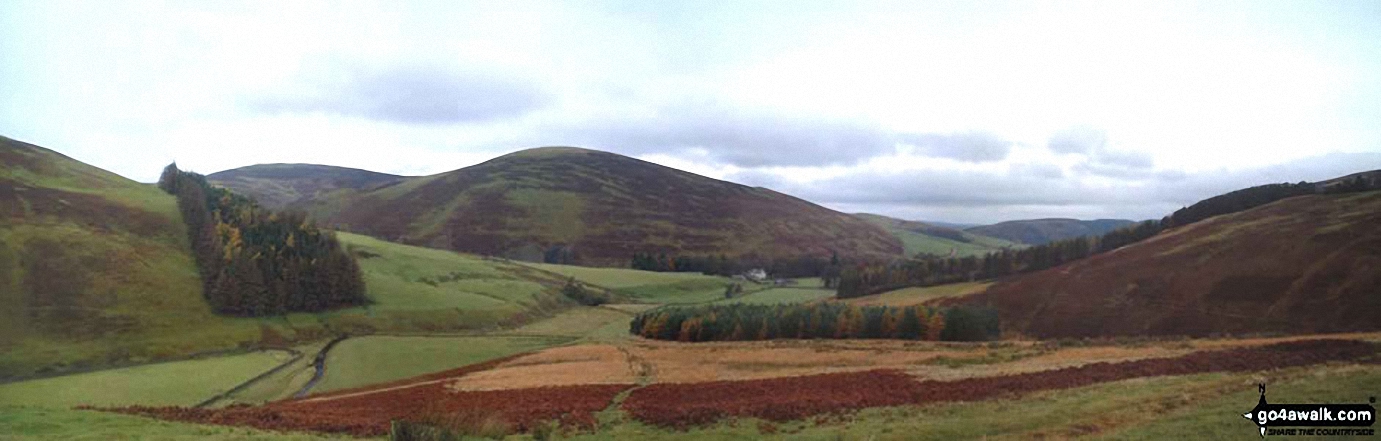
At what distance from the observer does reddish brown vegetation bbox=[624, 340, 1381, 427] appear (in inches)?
1112

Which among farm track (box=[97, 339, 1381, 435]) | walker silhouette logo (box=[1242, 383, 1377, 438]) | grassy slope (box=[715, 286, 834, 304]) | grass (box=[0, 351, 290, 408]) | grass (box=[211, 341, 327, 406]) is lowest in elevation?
grass (box=[211, 341, 327, 406])

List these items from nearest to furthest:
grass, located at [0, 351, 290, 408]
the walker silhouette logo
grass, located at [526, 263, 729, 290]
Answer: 1. the walker silhouette logo
2. grass, located at [0, 351, 290, 408]
3. grass, located at [526, 263, 729, 290]

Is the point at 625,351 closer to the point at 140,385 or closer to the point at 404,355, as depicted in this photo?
the point at 404,355

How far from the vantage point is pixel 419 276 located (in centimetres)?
12188

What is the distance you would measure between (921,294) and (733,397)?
8944 centimetres

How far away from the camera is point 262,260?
89000mm

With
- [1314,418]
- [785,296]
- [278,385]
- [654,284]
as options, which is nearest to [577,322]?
[654,284]

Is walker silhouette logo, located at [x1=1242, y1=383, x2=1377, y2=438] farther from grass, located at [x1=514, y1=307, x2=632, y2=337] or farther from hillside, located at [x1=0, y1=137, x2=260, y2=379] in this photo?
hillside, located at [x1=0, y1=137, x2=260, y2=379]

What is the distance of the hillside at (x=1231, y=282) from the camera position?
60938 mm

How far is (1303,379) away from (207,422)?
41648 millimetres

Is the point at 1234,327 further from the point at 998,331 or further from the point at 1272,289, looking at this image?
the point at 998,331

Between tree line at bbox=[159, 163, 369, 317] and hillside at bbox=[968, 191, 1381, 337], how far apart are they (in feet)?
300

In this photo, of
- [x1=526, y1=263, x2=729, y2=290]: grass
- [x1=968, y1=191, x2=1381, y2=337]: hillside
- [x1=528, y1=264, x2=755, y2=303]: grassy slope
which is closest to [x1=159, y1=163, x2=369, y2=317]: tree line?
[x1=526, y1=263, x2=729, y2=290]: grass

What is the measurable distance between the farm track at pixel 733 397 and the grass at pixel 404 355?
76.8 ft
